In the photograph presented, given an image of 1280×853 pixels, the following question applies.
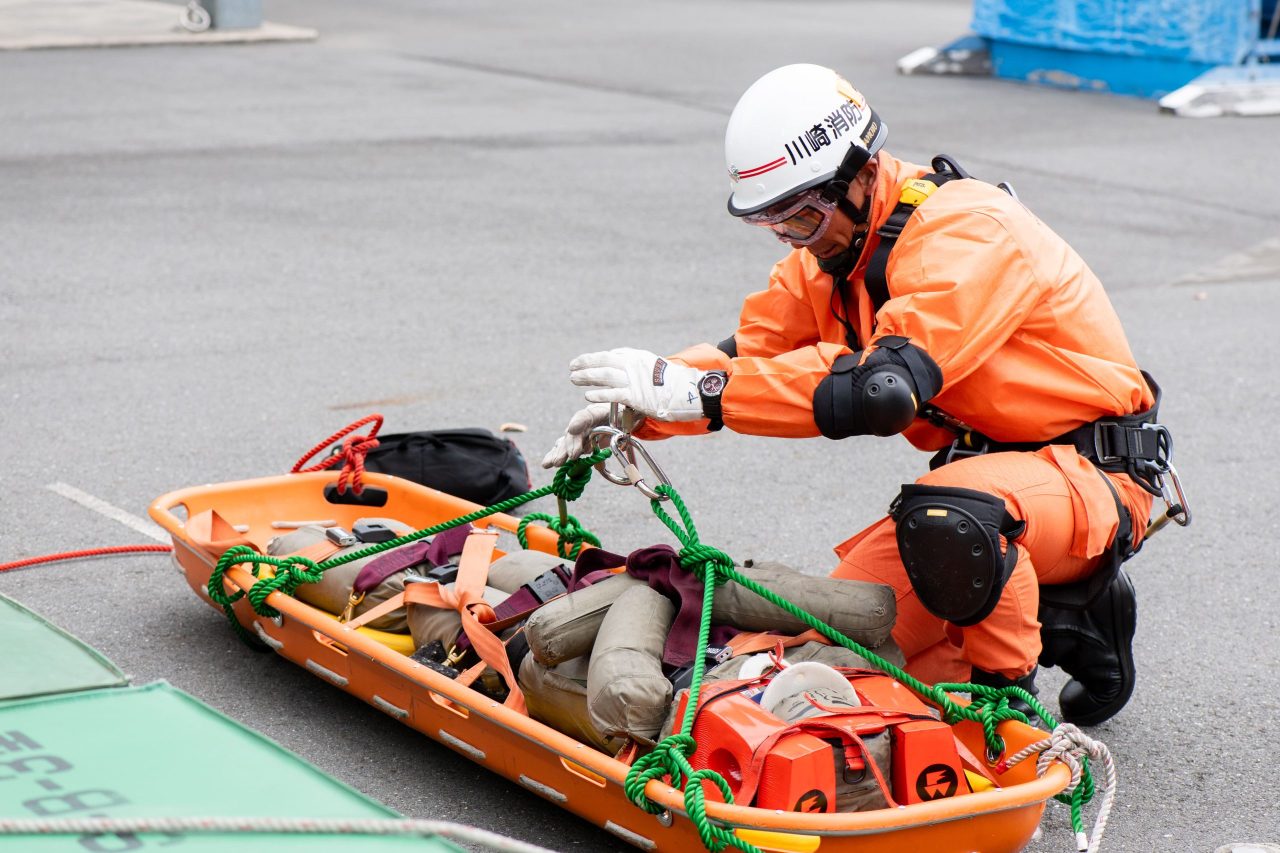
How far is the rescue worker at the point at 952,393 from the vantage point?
3.84m

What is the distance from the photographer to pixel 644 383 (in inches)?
157

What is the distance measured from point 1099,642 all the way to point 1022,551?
0.52 metres

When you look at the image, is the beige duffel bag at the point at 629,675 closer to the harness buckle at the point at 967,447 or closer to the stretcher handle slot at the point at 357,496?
the harness buckle at the point at 967,447

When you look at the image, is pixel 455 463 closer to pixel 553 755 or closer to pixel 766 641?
pixel 766 641

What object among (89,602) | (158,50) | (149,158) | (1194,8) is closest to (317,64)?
(158,50)

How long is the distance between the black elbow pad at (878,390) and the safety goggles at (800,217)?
0.50 metres

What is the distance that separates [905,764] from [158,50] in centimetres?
1681

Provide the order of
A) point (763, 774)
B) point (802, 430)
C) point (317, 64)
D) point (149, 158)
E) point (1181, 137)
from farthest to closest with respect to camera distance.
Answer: point (317, 64), point (1181, 137), point (149, 158), point (802, 430), point (763, 774)

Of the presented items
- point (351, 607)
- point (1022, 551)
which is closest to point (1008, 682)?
point (1022, 551)

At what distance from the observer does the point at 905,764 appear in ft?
11.0

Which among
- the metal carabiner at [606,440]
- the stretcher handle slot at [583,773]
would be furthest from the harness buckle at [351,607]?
the stretcher handle slot at [583,773]

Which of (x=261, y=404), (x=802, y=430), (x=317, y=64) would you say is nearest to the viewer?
(x=802, y=430)

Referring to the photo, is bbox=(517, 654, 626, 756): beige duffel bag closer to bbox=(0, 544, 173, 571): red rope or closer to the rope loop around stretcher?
the rope loop around stretcher

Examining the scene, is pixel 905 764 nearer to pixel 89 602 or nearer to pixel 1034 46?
pixel 89 602
